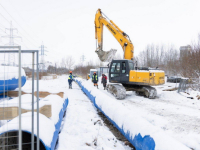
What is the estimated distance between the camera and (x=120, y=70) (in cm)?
1040

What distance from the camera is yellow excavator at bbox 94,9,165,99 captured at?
375 inches

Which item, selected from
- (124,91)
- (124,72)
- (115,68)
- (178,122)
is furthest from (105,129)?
(115,68)

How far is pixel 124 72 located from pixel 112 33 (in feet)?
12.1

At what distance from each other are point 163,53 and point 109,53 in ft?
122

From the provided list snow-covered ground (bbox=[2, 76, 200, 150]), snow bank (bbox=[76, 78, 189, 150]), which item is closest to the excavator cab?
snow-covered ground (bbox=[2, 76, 200, 150])

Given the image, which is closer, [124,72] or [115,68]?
[124,72]

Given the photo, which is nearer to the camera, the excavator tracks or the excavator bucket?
the excavator tracks

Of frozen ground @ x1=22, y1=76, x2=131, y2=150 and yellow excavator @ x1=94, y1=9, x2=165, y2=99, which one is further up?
yellow excavator @ x1=94, y1=9, x2=165, y2=99

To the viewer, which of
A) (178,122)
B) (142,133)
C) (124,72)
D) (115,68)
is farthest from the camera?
(115,68)

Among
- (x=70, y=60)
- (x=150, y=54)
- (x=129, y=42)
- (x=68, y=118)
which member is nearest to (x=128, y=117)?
(x=68, y=118)

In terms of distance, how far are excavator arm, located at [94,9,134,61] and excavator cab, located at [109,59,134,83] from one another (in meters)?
1.60

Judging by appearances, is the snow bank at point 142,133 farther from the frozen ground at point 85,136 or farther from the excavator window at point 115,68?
the excavator window at point 115,68

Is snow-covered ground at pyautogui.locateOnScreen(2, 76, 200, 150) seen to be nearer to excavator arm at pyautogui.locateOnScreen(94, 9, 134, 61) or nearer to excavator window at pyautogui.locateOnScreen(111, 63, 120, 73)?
excavator window at pyautogui.locateOnScreen(111, 63, 120, 73)

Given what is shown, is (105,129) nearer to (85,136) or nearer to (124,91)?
(85,136)
